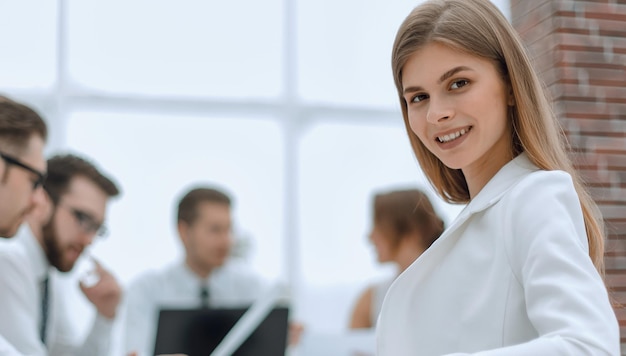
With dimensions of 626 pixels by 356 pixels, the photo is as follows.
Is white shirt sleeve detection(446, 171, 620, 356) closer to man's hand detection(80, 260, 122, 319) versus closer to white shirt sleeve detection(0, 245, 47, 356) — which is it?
white shirt sleeve detection(0, 245, 47, 356)

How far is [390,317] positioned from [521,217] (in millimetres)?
287

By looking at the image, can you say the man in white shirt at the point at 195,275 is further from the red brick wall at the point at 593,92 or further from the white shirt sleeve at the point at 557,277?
the white shirt sleeve at the point at 557,277

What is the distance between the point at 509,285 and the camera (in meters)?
1.18

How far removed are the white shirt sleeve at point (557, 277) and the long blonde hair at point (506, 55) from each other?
0.13 m

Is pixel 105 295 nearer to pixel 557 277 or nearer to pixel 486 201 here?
pixel 486 201

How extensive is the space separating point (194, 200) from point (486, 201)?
434cm

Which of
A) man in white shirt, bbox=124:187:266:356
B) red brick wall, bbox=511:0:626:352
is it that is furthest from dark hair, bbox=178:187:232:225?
red brick wall, bbox=511:0:626:352

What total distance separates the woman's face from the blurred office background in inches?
183

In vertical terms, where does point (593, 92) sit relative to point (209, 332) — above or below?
above

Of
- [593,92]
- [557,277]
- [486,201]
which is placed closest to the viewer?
[557,277]

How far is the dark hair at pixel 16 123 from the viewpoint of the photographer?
3418mm

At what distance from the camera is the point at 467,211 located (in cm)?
132

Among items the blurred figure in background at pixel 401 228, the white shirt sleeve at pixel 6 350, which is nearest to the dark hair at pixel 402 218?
the blurred figure in background at pixel 401 228

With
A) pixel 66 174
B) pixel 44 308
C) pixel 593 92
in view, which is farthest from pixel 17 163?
pixel 593 92
